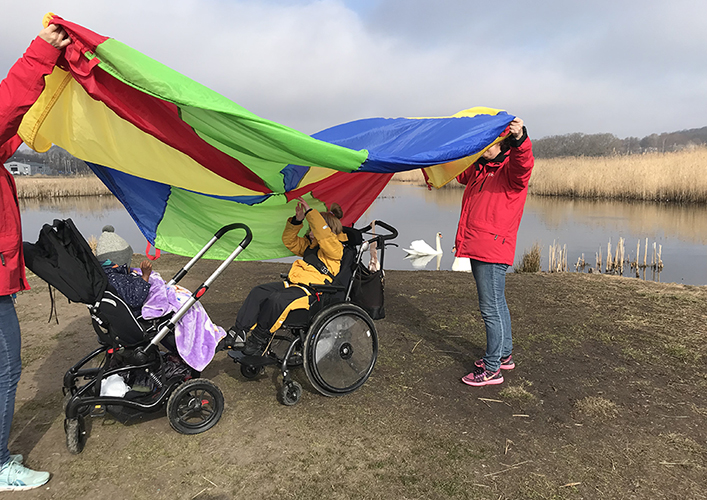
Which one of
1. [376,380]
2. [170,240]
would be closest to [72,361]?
[170,240]

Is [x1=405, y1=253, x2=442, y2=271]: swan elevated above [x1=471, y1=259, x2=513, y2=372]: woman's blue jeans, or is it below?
below

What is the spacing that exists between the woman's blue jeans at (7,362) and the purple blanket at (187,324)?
0.63 m

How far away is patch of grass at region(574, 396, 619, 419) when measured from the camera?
293cm

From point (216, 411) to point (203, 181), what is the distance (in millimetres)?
1701

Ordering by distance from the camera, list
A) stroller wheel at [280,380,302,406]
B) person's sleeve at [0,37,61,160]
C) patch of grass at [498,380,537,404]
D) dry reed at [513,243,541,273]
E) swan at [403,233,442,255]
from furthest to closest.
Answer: swan at [403,233,442,255] → dry reed at [513,243,541,273] → patch of grass at [498,380,537,404] → stroller wheel at [280,380,302,406] → person's sleeve at [0,37,61,160]

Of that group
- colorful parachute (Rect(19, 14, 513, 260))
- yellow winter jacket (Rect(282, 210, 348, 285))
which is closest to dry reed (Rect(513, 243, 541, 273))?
colorful parachute (Rect(19, 14, 513, 260))

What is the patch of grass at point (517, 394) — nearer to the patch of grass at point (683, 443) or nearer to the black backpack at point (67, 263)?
the patch of grass at point (683, 443)

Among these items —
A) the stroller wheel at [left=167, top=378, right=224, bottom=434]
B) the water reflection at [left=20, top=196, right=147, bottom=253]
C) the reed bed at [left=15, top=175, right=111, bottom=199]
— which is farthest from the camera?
the reed bed at [left=15, top=175, right=111, bottom=199]

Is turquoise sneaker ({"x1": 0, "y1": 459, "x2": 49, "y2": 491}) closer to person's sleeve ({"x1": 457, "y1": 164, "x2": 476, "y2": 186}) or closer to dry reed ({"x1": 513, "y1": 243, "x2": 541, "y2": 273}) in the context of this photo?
person's sleeve ({"x1": 457, "y1": 164, "x2": 476, "y2": 186})

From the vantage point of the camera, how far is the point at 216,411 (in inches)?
111

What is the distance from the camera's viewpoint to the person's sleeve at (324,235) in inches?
132

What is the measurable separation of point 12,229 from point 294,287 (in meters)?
1.67

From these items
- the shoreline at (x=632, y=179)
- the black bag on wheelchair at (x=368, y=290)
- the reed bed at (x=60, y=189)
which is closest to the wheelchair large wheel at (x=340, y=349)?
the black bag on wheelchair at (x=368, y=290)

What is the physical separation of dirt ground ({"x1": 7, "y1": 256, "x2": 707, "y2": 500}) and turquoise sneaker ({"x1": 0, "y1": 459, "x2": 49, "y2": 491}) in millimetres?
57
